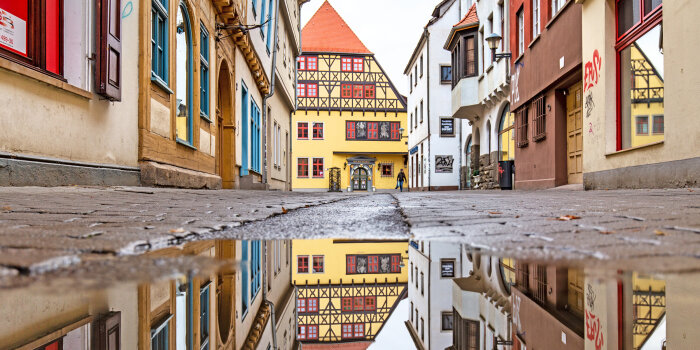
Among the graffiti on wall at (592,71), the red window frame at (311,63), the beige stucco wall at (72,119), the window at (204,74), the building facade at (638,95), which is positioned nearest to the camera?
the beige stucco wall at (72,119)

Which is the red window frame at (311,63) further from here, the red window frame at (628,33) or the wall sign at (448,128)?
the red window frame at (628,33)

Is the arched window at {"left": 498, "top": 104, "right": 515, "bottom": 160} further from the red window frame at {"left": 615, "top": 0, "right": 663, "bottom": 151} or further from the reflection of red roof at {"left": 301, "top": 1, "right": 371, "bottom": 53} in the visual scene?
the reflection of red roof at {"left": 301, "top": 1, "right": 371, "bottom": 53}

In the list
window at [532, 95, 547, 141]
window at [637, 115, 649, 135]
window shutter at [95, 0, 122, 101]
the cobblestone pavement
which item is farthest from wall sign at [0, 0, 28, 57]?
window at [532, 95, 547, 141]

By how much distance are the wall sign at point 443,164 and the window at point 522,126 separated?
538 inches

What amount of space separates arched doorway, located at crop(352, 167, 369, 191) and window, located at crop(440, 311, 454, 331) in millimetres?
36829

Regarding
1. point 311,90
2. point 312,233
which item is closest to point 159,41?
point 312,233

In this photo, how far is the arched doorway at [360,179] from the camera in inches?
1501

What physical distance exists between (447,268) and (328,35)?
38181mm

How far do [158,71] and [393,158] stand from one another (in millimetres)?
31805

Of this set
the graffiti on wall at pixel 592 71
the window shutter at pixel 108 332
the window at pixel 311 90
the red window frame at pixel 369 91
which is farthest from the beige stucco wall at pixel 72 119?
the red window frame at pixel 369 91

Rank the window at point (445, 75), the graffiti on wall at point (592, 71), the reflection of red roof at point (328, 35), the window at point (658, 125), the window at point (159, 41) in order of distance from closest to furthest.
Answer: the window at point (658, 125) < the window at point (159, 41) < the graffiti on wall at point (592, 71) < the window at point (445, 75) < the reflection of red roof at point (328, 35)

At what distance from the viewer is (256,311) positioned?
4.23 feet

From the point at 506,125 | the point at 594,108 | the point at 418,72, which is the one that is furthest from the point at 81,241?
the point at 418,72

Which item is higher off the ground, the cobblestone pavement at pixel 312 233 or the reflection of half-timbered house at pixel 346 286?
the cobblestone pavement at pixel 312 233
